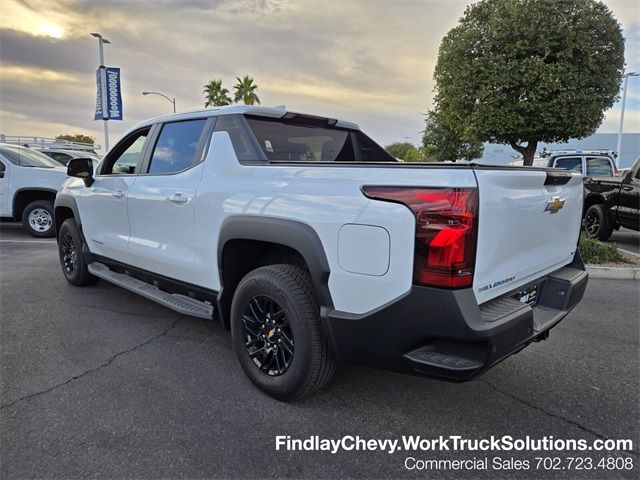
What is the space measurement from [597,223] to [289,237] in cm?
819

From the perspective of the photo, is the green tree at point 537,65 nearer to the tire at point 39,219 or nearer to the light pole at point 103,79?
the tire at point 39,219

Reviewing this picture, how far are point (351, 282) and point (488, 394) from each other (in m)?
1.39

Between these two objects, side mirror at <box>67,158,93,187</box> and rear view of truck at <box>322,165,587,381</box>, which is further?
side mirror at <box>67,158,93,187</box>

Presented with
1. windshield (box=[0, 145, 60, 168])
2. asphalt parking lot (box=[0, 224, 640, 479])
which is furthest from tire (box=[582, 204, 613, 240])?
windshield (box=[0, 145, 60, 168])

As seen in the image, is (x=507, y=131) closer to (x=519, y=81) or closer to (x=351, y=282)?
(x=519, y=81)

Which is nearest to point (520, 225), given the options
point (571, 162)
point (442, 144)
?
point (571, 162)

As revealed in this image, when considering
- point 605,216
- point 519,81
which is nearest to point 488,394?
point 605,216

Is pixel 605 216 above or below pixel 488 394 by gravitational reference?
above

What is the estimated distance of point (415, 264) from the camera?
6.33 ft

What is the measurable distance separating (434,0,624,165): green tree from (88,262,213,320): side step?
40.3 feet

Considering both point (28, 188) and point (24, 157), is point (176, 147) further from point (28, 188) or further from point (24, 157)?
point (24, 157)

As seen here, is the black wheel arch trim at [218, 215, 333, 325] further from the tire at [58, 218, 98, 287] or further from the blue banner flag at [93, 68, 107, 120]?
the blue banner flag at [93, 68, 107, 120]

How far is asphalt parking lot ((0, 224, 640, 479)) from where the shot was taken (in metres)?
2.12

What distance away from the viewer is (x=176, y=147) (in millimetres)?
3477
